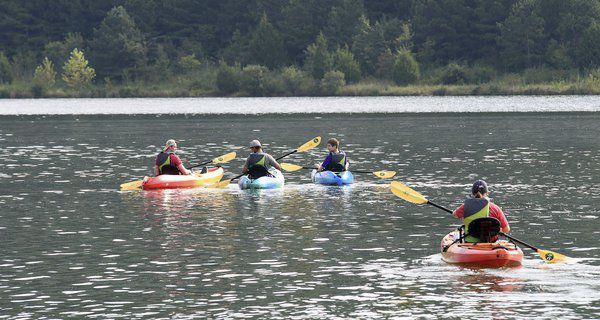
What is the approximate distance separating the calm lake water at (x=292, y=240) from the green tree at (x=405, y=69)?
6574cm

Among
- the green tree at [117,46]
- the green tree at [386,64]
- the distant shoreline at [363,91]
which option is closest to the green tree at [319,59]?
the distant shoreline at [363,91]

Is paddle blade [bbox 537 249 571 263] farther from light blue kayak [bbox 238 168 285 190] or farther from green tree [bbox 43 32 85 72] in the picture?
green tree [bbox 43 32 85 72]

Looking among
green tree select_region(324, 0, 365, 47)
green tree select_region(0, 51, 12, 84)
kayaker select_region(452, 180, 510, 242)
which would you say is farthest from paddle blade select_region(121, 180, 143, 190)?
green tree select_region(0, 51, 12, 84)

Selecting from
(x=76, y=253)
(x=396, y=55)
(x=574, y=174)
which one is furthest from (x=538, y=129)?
(x=396, y=55)

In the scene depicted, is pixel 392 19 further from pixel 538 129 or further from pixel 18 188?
pixel 18 188

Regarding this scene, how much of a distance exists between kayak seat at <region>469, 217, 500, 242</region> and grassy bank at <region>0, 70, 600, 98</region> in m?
90.4

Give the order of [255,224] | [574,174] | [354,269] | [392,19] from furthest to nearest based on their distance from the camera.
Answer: [392,19] → [574,174] → [255,224] → [354,269]

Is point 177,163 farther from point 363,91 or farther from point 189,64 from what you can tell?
point 189,64

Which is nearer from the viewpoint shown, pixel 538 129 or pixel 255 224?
pixel 255 224

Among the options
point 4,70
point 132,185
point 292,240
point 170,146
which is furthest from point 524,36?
point 292,240

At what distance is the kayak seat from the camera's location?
21688 millimetres

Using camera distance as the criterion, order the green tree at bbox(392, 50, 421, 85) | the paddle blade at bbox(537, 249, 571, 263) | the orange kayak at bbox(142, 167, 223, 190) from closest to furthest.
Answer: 1. the paddle blade at bbox(537, 249, 571, 263)
2. the orange kayak at bbox(142, 167, 223, 190)
3. the green tree at bbox(392, 50, 421, 85)

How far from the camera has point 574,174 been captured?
39.8m

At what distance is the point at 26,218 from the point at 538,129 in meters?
42.8
